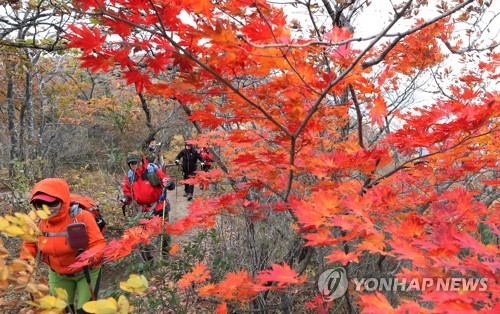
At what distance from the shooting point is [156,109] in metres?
13.1

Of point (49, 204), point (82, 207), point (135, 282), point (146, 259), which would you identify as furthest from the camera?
point (146, 259)

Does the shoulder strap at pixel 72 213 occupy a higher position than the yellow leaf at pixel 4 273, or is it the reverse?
the yellow leaf at pixel 4 273

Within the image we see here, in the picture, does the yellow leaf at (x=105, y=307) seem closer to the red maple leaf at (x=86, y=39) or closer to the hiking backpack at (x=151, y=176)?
the red maple leaf at (x=86, y=39)

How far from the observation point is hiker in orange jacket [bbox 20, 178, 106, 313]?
2.48m

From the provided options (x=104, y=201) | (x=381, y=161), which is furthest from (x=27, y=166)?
(x=381, y=161)

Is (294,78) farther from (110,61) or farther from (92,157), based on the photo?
(92,157)

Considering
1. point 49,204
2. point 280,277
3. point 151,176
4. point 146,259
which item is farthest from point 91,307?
point 151,176

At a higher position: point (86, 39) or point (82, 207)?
point (86, 39)

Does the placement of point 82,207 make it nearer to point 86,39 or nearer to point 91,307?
point 86,39

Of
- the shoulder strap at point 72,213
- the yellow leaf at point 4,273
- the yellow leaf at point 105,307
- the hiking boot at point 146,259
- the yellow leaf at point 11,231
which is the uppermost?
the yellow leaf at point 11,231

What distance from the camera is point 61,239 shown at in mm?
2604

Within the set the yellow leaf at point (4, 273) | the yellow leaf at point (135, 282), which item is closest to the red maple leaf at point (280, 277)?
the yellow leaf at point (135, 282)

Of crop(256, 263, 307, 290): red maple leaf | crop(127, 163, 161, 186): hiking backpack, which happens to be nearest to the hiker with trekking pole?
crop(127, 163, 161, 186): hiking backpack

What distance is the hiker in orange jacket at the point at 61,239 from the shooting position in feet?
8.14
